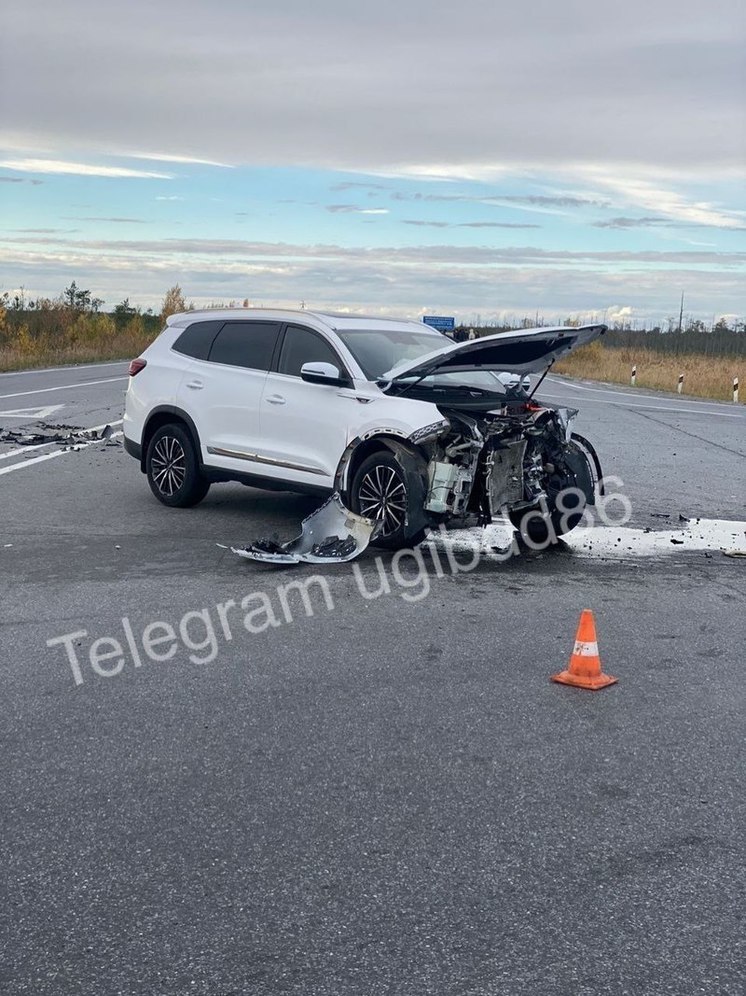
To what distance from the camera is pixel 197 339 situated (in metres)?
11.3

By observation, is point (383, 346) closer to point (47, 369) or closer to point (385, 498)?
point (385, 498)

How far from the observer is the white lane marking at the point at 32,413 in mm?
19938

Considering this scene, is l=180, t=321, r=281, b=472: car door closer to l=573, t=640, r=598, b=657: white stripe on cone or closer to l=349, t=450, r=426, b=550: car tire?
l=349, t=450, r=426, b=550: car tire

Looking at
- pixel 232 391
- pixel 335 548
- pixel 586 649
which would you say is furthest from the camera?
pixel 232 391

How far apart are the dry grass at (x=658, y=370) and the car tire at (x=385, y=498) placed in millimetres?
28668

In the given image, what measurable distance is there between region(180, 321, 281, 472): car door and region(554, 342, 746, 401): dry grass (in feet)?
90.2

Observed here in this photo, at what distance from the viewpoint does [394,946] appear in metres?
3.33

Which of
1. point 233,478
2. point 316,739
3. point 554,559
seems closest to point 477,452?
point 554,559

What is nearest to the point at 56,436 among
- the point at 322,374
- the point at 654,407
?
the point at 322,374

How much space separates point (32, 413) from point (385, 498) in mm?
13071

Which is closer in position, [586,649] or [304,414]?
[586,649]

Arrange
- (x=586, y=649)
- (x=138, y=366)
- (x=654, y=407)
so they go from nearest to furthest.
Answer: (x=586, y=649)
(x=138, y=366)
(x=654, y=407)

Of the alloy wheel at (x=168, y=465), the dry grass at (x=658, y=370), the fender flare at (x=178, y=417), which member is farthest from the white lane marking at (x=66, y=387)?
the dry grass at (x=658, y=370)

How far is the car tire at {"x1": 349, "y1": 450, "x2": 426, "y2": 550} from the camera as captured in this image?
29.4 feet
